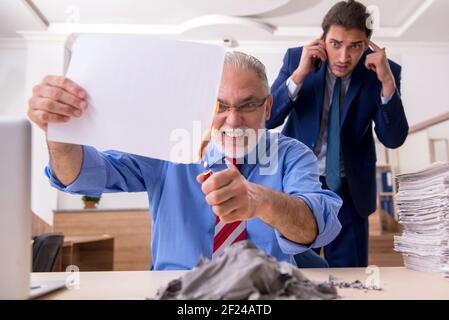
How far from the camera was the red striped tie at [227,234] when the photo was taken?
3.47ft

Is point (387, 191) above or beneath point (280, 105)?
beneath

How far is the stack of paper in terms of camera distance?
962 mm

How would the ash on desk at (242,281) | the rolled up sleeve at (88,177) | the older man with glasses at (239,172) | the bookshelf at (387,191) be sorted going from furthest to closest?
the bookshelf at (387,191) < the rolled up sleeve at (88,177) < the older man with glasses at (239,172) < the ash on desk at (242,281)

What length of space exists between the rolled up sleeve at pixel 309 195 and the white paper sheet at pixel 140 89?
33 cm

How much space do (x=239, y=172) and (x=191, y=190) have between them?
334 mm

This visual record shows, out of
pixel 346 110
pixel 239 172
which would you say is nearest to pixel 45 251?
pixel 346 110

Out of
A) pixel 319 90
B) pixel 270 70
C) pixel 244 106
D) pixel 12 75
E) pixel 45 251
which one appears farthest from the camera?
pixel 12 75

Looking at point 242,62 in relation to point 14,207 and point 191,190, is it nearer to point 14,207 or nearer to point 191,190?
point 191,190

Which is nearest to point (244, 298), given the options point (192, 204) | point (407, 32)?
point (192, 204)

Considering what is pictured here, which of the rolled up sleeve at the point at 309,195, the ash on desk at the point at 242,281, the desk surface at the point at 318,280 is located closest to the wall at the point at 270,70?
the rolled up sleeve at the point at 309,195

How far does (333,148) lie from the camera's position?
1.74 metres

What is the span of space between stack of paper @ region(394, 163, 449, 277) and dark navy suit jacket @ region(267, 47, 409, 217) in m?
0.64

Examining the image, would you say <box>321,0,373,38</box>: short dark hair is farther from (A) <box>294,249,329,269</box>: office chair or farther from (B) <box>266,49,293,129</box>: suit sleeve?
(A) <box>294,249,329,269</box>: office chair

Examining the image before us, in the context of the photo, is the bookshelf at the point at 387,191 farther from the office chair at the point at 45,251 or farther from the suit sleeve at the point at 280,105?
the office chair at the point at 45,251
